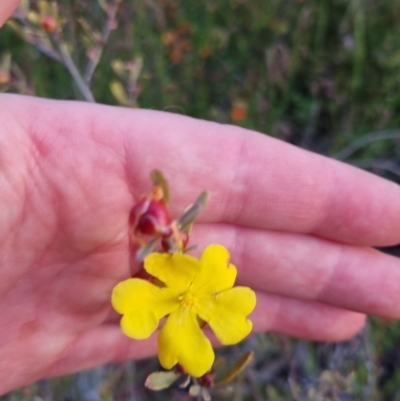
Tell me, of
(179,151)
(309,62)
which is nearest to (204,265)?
(179,151)

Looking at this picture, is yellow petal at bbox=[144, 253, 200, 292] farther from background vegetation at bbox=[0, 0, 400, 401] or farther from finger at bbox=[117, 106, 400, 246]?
background vegetation at bbox=[0, 0, 400, 401]

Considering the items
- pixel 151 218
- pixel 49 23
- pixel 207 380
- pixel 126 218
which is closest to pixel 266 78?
pixel 49 23

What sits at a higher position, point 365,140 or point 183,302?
point 183,302

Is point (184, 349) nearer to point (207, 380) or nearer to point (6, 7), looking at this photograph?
point (207, 380)

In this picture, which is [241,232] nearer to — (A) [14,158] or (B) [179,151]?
(B) [179,151]

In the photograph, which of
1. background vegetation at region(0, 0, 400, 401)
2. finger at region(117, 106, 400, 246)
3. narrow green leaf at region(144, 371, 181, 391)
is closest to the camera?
narrow green leaf at region(144, 371, 181, 391)

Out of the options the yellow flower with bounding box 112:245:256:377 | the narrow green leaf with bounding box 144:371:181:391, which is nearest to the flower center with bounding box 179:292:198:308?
the yellow flower with bounding box 112:245:256:377
